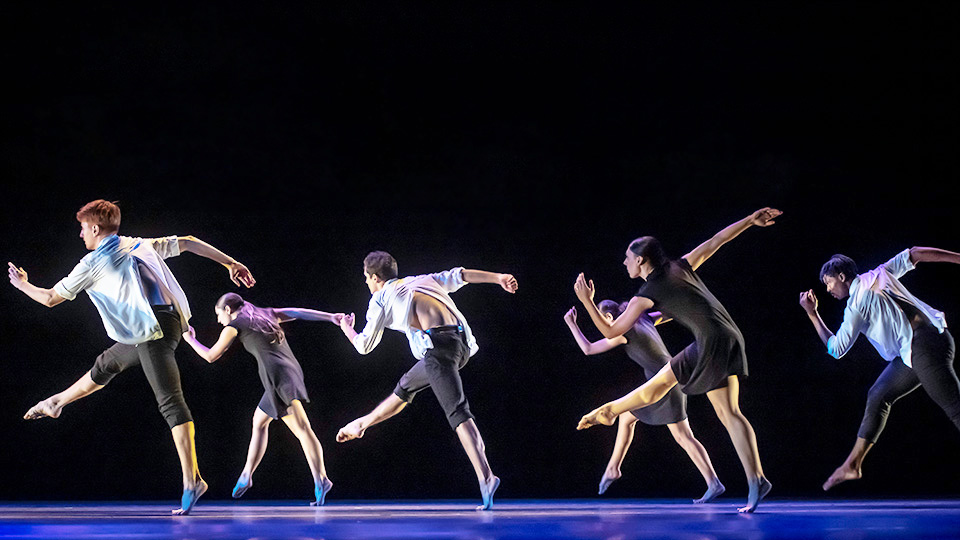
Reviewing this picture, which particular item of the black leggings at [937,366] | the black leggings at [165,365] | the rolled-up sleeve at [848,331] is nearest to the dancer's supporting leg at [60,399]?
the black leggings at [165,365]

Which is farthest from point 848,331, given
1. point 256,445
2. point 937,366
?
point 256,445

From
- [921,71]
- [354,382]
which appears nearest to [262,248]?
[354,382]

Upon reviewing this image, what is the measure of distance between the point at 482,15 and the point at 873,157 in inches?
121

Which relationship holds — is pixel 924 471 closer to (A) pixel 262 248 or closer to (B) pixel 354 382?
(B) pixel 354 382

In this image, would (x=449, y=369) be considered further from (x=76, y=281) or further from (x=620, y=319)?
(x=76, y=281)

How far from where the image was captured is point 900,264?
476 centimetres

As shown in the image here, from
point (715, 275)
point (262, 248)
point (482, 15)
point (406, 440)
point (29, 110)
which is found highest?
point (482, 15)

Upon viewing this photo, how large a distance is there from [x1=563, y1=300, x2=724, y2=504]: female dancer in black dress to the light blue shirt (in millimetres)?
900

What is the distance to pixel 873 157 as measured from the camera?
255 inches

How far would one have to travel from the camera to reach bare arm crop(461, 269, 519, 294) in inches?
175

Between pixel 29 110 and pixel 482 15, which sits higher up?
pixel 482 15

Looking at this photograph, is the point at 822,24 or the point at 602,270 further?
the point at 822,24

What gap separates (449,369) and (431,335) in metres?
0.20

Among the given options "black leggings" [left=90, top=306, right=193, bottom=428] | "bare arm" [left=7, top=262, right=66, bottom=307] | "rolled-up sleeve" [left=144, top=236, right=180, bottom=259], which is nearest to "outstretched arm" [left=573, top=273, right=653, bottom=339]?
"black leggings" [left=90, top=306, right=193, bottom=428]
